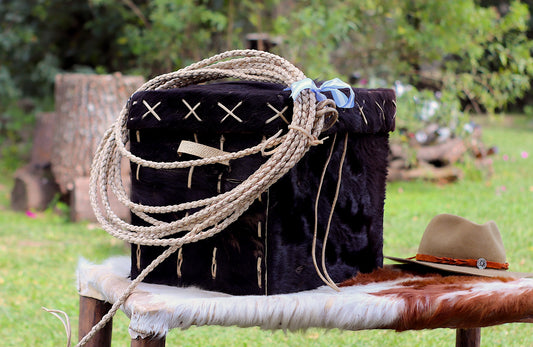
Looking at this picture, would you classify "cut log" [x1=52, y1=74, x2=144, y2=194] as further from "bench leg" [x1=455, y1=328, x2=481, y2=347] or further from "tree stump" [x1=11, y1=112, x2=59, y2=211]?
"bench leg" [x1=455, y1=328, x2=481, y2=347]

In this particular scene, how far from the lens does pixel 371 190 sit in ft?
5.88

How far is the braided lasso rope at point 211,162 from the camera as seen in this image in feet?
4.79

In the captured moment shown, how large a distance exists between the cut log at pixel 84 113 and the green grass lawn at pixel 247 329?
0.52m

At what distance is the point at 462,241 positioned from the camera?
6.31 ft

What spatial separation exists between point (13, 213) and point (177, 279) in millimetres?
4739

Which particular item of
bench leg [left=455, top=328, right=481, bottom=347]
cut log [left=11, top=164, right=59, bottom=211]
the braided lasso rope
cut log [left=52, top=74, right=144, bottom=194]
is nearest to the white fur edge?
the braided lasso rope

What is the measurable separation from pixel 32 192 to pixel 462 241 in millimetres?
4894

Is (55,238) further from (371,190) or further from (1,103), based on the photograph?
(1,103)

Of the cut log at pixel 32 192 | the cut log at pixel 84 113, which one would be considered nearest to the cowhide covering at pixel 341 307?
the cut log at pixel 84 113

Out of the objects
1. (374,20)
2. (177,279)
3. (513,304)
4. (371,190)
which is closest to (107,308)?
(177,279)

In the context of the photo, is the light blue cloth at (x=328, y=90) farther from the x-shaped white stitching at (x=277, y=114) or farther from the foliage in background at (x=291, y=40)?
the foliage in background at (x=291, y=40)

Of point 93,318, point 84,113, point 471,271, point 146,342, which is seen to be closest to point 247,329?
point 93,318

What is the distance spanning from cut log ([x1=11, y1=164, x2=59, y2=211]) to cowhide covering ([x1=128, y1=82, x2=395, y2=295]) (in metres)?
4.64

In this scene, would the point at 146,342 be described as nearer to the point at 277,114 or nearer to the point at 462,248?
the point at 277,114
